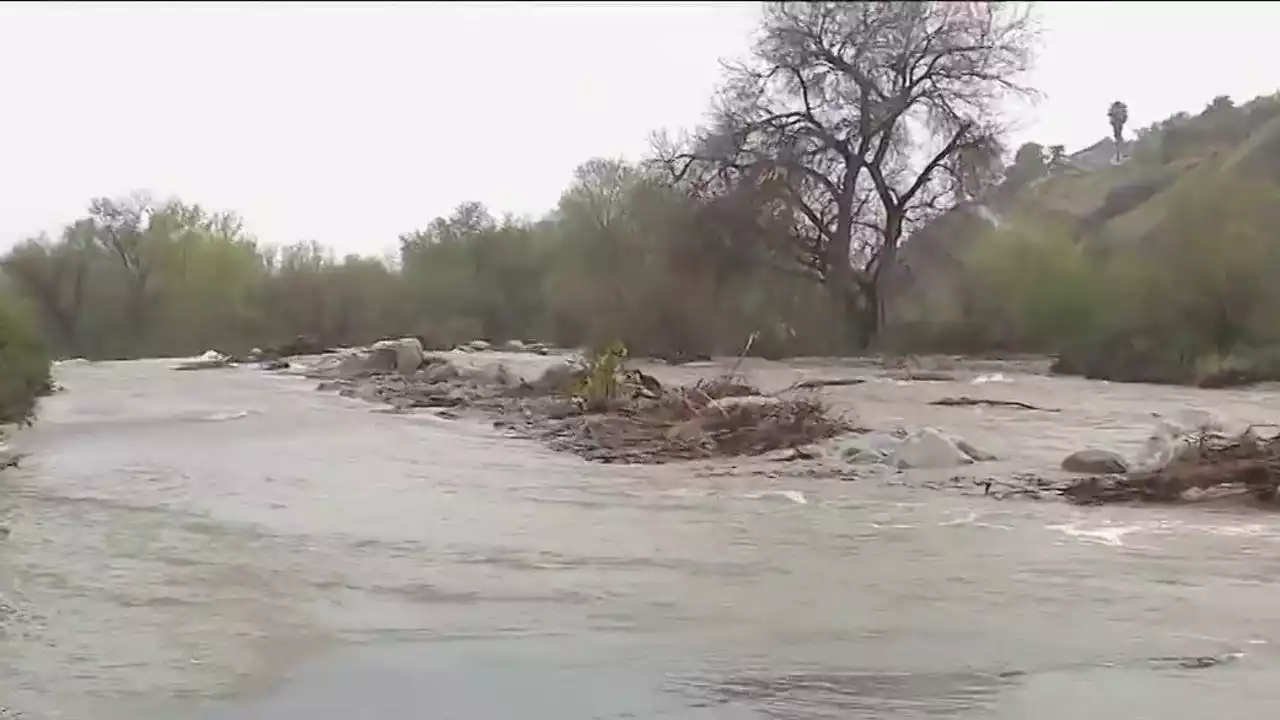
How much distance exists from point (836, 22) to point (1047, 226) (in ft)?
33.1

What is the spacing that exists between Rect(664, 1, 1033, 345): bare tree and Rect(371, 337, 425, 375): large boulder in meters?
8.34

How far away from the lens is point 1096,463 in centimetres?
1229

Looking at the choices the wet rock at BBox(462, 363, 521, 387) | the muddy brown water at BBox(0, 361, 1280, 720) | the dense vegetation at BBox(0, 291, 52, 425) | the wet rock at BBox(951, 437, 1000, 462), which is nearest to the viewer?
the muddy brown water at BBox(0, 361, 1280, 720)

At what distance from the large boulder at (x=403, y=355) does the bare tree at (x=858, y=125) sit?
834 centimetres

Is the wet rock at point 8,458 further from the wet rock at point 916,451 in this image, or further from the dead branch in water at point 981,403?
the dead branch in water at point 981,403

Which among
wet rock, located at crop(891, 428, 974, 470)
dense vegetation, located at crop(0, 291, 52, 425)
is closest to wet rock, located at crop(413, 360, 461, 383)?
dense vegetation, located at crop(0, 291, 52, 425)

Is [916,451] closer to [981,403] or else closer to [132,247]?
[981,403]

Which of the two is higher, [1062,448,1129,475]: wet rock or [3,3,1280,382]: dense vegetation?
[3,3,1280,382]: dense vegetation

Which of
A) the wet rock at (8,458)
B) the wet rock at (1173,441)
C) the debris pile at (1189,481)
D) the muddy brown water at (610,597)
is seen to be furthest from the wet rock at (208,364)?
the debris pile at (1189,481)

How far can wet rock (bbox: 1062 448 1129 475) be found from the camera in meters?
12.1

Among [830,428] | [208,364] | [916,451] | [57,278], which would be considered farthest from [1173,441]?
[57,278]

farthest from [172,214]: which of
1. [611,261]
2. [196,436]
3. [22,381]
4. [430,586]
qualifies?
[430,586]

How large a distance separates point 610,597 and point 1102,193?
7282 cm

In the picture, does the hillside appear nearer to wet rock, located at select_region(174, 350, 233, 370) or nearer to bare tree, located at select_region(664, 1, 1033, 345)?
bare tree, located at select_region(664, 1, 1033, 345)
